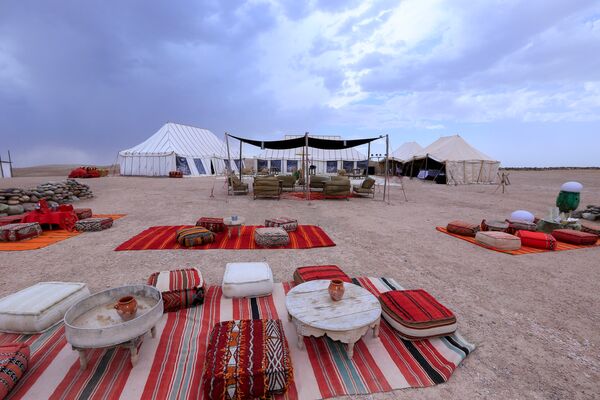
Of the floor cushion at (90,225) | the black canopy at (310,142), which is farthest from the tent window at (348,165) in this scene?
the floor cushion at (90,225)

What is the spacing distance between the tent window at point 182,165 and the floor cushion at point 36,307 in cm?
2047

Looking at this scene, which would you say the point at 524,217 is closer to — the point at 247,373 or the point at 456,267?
the point at 456,267

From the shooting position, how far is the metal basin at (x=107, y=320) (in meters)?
1.89

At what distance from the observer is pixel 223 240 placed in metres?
5.32

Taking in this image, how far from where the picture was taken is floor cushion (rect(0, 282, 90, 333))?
2.43 meters

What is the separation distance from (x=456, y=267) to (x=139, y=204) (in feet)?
30.8

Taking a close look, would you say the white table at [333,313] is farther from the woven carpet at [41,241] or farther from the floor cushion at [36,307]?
the woven carpet at [41,241]

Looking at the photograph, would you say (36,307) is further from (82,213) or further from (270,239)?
(82,213)

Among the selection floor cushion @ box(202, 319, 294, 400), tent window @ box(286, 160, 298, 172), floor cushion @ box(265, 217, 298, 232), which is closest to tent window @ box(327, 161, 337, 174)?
tent window @ box(286, 160, 298, 172)

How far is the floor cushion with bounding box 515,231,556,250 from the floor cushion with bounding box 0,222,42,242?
9.70 m

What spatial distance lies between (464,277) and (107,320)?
4.27 meters

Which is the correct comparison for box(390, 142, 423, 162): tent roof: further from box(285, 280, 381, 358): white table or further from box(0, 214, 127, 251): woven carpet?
box(285, 280, 381, 358): white table

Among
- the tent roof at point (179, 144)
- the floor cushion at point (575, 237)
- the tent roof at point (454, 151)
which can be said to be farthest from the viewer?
the tent roof at point (179, 144)

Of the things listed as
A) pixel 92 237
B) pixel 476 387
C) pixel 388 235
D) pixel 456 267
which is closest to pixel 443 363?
pixel 476 387
